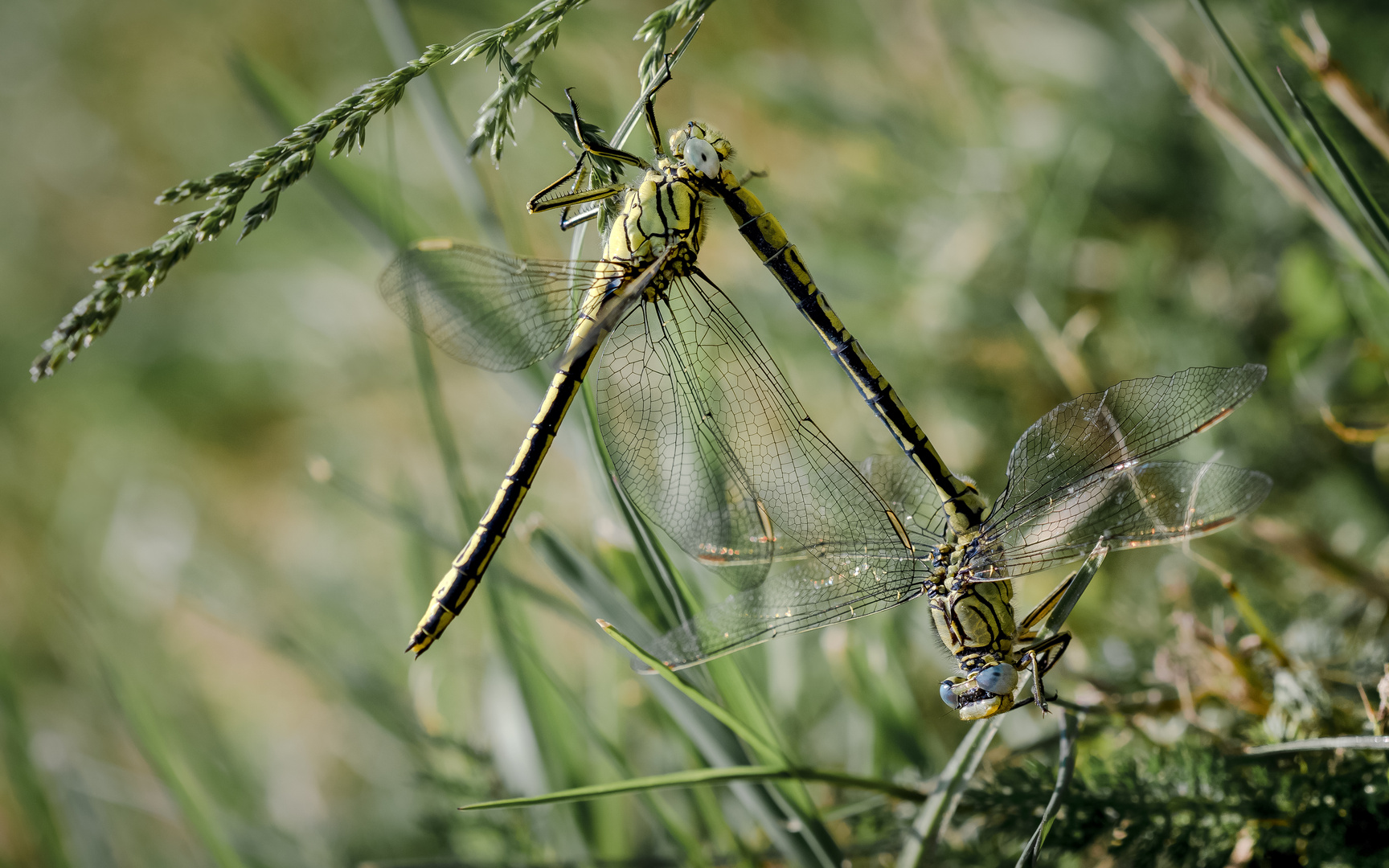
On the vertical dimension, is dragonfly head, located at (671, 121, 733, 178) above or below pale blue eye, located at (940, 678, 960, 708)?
above

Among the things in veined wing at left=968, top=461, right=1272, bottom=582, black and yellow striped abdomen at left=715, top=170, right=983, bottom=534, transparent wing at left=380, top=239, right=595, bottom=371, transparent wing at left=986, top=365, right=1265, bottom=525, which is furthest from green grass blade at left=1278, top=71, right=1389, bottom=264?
transparent wing at left=380, top=239, right=595, bottom=371

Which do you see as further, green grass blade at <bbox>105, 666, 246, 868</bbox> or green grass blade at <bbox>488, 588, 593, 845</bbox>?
green grass blade at <bbox>488, 588, 593, 845</bbox>

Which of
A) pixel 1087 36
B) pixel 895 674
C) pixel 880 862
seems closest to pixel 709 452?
pixel 895 674

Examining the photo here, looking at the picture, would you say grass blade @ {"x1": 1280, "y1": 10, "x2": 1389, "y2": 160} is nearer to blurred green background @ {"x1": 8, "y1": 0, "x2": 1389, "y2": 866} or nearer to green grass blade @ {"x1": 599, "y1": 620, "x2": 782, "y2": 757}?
blurred green background @ {"x1": 8, "y1": 0, "x2": 1389, "y2": 866}

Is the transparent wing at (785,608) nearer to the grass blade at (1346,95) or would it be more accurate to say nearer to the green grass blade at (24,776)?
the grass blade at (1346,95)

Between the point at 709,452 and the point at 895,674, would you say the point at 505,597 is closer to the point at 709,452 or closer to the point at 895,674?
the point at 709,452
